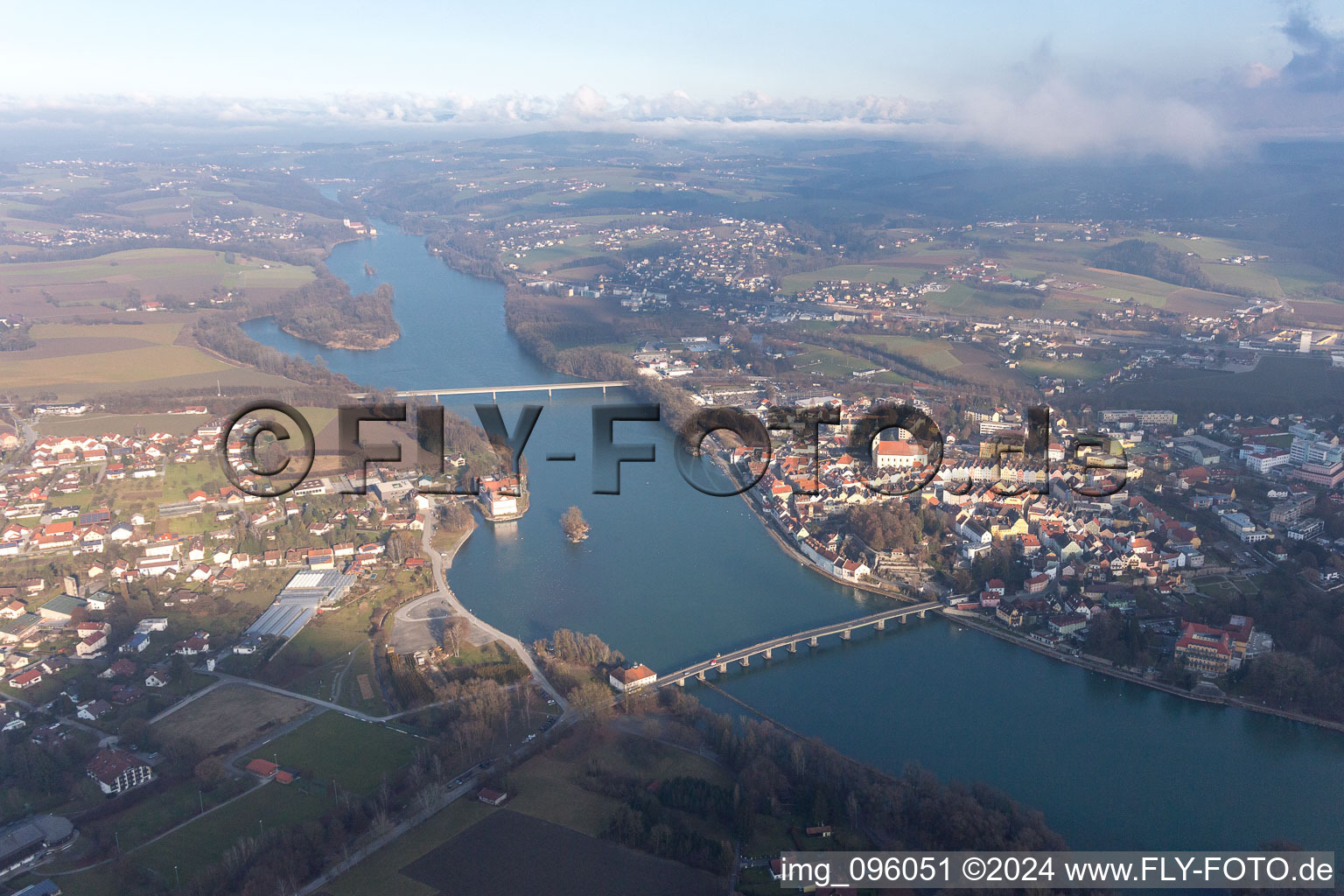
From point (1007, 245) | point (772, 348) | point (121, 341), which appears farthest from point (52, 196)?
point (1007, 245)

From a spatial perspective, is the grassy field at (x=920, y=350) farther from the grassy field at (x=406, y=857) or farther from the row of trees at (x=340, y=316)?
the grassy field at (x=406, y=857)

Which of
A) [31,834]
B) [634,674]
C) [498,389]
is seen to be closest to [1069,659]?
[634,674]

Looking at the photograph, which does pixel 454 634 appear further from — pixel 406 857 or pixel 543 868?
pixel 543 868

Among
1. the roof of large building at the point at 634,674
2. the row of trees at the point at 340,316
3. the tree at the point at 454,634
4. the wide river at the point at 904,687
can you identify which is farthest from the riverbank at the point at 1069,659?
the row of trees at the point at 340,316

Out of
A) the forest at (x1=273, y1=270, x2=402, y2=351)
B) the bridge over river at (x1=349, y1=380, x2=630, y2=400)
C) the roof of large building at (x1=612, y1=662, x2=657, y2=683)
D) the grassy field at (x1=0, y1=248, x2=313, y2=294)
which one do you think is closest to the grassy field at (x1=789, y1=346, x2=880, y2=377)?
the bridge over river at (x1=349, y1=380, x2=630, y2=400)

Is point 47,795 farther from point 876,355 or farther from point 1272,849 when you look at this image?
point 876,355
